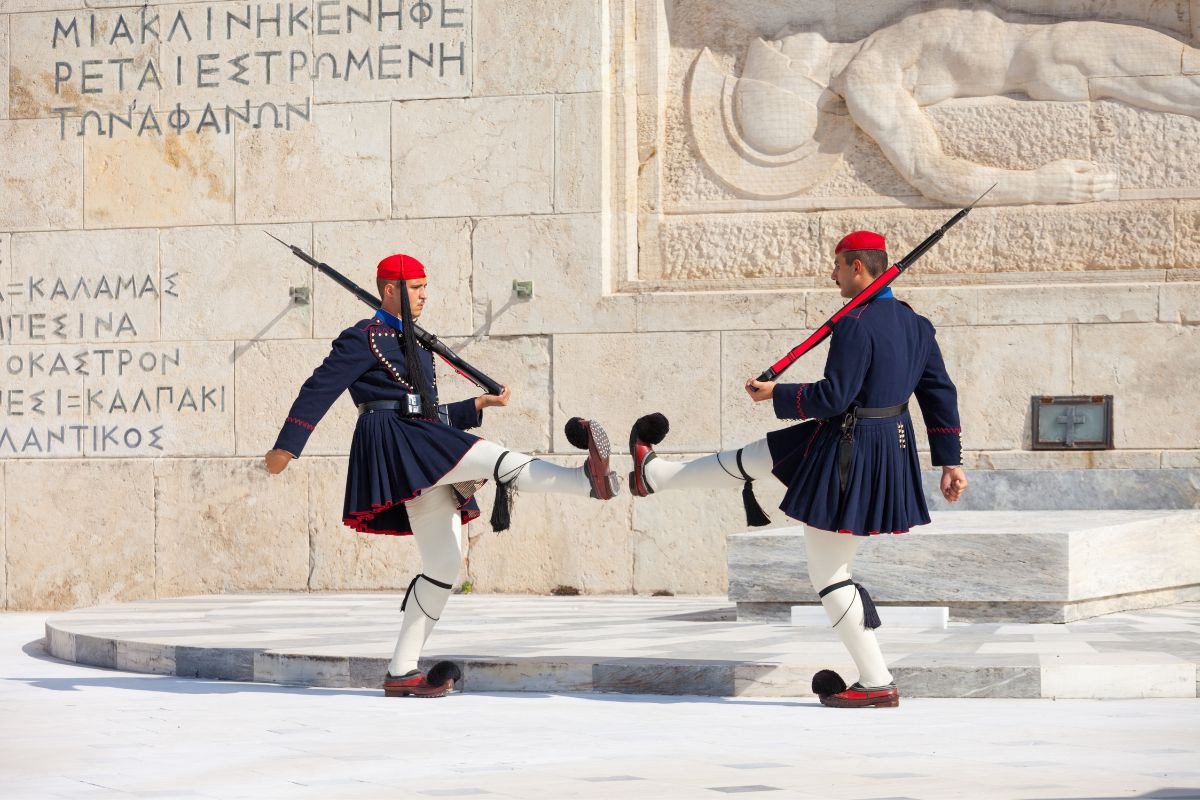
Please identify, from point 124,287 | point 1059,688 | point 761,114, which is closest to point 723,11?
point 761,114

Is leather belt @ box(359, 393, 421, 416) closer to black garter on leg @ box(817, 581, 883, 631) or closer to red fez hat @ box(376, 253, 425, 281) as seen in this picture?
red fez hat @ box(376, 253, 425, 281)

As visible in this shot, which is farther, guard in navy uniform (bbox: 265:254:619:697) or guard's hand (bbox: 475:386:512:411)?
guard's hand (bbox: 475:386:512:411)

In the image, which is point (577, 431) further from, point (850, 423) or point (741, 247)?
point (741, 247)

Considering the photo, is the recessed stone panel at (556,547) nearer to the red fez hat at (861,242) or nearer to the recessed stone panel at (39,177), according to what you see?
the recessed stone panel at (39,177)

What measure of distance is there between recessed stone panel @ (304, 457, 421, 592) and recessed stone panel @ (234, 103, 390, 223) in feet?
5.13

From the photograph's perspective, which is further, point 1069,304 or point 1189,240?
point 1189,240

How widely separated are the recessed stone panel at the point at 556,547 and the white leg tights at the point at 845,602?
4.66 meters

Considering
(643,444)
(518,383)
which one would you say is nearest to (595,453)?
(643,444)

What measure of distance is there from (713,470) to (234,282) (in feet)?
18.6

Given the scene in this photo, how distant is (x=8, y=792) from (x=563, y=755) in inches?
60.2

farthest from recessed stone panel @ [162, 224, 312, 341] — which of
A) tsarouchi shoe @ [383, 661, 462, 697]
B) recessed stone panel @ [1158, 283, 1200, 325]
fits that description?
recessed stone panel @ [1158, 283, 1200, 325]

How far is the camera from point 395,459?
22.5 feet

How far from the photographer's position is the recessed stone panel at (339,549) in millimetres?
11477

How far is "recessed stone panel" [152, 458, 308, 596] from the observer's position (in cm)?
1155
